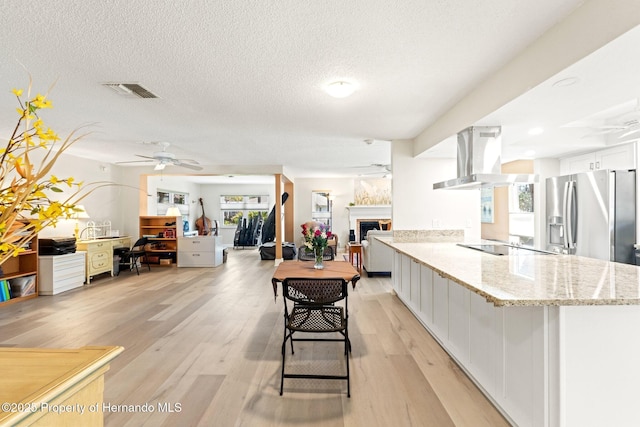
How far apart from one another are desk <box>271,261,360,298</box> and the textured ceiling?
171cm

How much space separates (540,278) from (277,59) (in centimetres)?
232

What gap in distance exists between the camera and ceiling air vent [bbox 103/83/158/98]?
9.48ft

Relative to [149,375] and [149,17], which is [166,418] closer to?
[149,375]

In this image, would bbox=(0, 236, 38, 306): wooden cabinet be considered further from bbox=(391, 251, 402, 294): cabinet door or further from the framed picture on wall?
the framed picture on wall

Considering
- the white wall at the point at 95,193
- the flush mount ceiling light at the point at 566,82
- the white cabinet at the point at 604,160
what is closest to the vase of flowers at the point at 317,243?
the flush mount ceiling light at the point at 566,82

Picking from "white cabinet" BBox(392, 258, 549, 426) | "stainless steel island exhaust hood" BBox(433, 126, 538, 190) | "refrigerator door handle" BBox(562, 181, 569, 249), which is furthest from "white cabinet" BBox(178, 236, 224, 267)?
"refrigerator door handle" BBox(562, 181, 569, 249)

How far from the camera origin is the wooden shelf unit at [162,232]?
773 centimetres

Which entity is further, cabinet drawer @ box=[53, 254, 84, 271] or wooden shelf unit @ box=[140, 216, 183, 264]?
wooden shelf unit @ box=[140, 216, 183, 264]

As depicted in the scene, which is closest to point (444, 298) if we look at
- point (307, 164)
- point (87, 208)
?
point (307, 164)

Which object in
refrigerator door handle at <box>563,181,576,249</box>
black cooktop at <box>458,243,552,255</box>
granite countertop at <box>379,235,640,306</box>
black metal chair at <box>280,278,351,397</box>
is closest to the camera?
granite countertop at <box>379,235,640,306</box>

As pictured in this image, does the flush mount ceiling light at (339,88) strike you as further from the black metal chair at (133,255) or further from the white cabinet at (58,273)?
the black metal chair at (133,255)

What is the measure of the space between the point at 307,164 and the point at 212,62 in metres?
5.44

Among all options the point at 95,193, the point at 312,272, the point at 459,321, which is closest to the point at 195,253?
the point at 95,193

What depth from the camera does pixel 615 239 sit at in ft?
12.2
